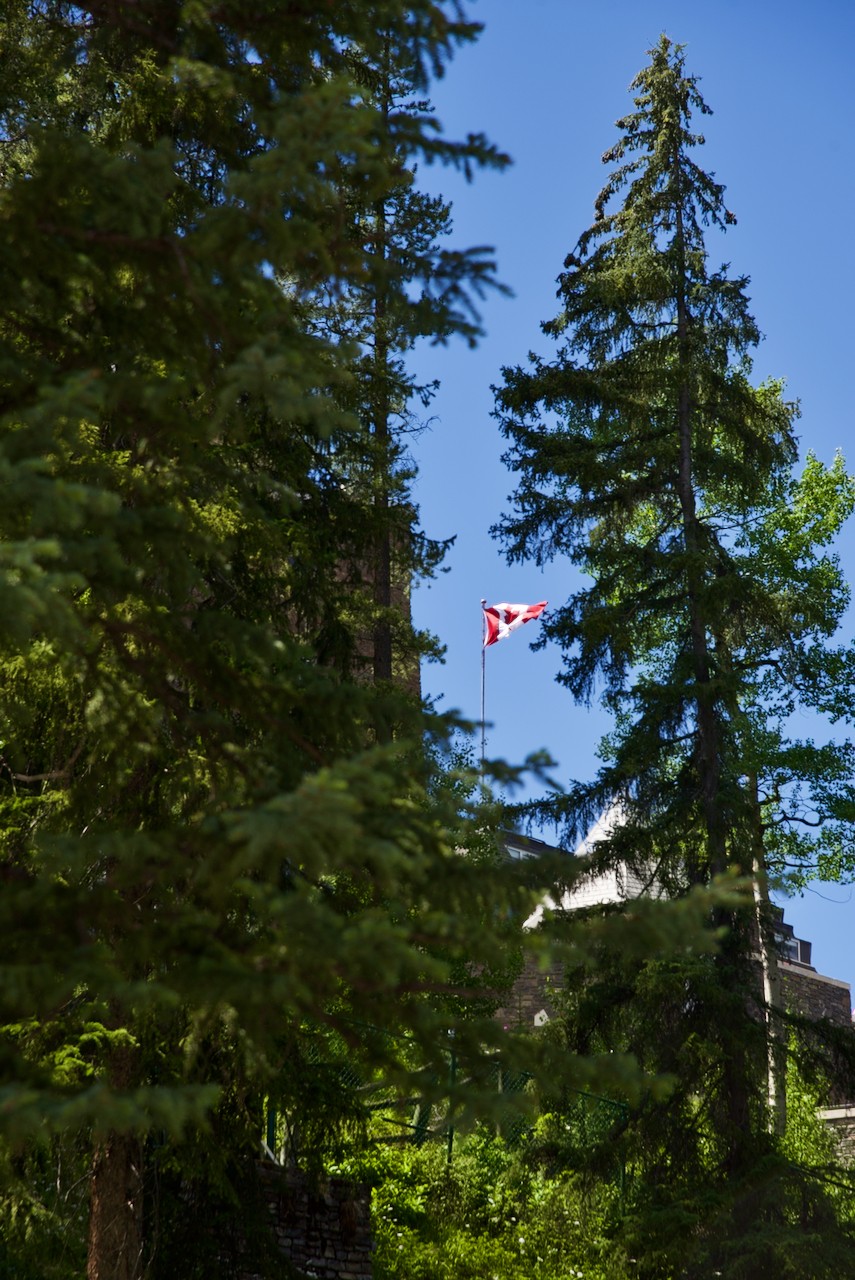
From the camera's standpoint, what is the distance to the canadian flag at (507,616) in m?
24.3

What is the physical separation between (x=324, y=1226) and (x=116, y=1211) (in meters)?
4.05

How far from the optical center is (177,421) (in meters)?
5.07

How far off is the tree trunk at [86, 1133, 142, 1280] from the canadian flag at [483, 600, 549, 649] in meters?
16.8

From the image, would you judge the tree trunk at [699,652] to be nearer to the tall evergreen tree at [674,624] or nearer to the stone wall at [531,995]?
the tall evergreen tree at [674,624]

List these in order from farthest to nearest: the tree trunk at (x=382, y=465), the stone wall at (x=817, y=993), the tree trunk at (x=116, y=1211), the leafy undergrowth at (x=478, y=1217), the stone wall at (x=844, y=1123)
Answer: the stone wall at (x=817, y=993), the stone wall at (x=844, y=1123), the tree trunk at (x=382, y=465), the leafy undergrowth at (x=478, y=1217), the tree trunk at (x=116, y=1211)

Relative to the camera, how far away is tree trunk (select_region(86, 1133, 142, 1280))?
788 cm

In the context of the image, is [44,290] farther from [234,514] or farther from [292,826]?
[234,514]

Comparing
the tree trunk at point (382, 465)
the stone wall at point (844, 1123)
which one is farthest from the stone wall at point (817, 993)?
the tree trunk at point (382, 465)

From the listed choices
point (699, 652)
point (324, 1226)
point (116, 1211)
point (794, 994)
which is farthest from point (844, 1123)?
point (116, 1211)

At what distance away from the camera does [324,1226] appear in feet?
37.4

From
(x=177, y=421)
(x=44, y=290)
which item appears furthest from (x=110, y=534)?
(x=44, y=290)

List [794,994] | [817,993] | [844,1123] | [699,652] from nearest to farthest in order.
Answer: [699,652] → [844,1123] → [794,994] → [817,993]

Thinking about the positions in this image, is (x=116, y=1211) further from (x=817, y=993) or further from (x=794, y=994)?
(x=817, y=993)

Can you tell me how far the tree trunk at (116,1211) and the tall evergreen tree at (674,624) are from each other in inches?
202
